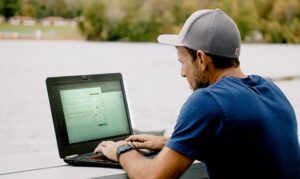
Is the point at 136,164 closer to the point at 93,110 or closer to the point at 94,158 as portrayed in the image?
the point at 94,158

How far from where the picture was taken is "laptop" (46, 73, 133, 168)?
1556 mm

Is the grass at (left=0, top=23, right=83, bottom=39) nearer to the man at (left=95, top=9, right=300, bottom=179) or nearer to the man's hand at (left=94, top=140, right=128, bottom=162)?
the man's hand at (left=94, top=140, right=128, bottom=162)

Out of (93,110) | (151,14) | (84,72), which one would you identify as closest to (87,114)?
(93,110)

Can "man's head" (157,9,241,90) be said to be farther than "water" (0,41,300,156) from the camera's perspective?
No

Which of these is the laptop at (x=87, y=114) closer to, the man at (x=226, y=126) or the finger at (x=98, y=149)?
the finger at (x=98, y=149)

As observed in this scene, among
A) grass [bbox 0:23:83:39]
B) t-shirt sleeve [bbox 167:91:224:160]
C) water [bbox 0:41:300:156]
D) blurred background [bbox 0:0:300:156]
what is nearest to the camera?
t-shirt sleeve [bbox 167:91:224:160]

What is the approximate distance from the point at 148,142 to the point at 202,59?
362 mm

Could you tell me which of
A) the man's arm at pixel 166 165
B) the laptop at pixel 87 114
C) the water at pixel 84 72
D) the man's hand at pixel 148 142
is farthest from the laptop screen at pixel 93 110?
A: the water at pixel 84 72

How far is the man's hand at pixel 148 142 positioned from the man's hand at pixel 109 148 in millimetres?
59

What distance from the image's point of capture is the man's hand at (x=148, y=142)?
1523 millimetres

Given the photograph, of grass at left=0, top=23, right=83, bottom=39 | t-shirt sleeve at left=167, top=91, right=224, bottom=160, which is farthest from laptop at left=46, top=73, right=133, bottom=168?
grass at left=0, top=23, right=83, bottom=39

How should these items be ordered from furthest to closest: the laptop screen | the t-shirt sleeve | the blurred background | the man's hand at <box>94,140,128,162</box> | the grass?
the blurred background < the grass < the laptop screen < the man's hand at <box>94,140,128,162</box> < the t-shirt sleeve

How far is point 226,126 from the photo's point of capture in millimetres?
1184

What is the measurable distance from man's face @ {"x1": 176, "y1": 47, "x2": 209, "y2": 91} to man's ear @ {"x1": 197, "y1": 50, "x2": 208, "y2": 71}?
0.01 meters
